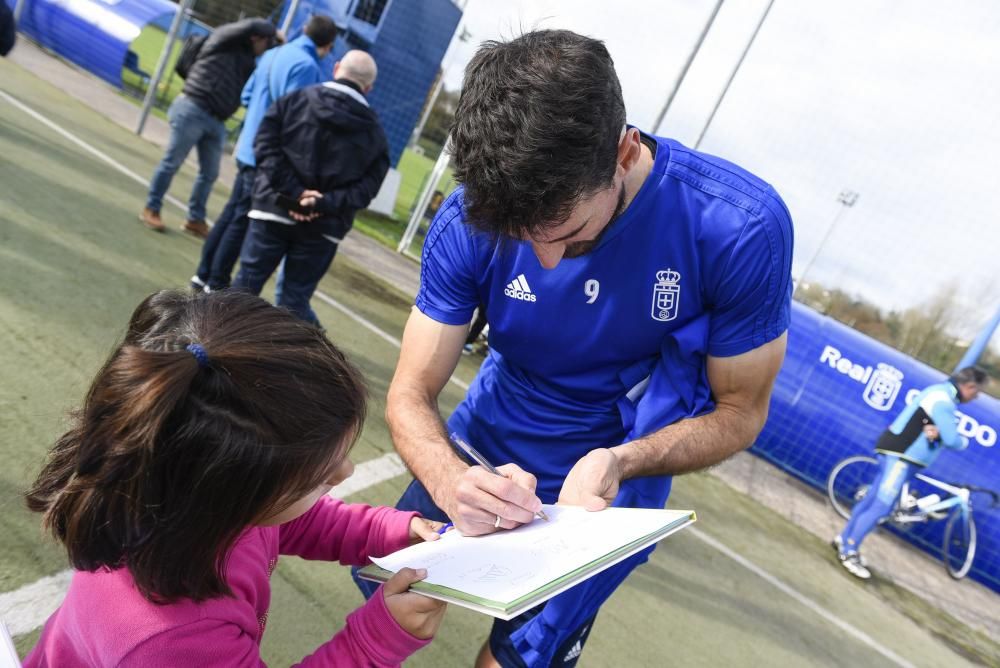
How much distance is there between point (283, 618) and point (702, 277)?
6.08 feet

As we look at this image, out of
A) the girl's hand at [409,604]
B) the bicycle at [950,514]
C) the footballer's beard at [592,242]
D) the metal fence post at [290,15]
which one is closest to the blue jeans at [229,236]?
the footballer's beard at [592,242]

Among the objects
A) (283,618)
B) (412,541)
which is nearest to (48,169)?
(283,618)

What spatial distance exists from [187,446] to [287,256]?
3.28 meters

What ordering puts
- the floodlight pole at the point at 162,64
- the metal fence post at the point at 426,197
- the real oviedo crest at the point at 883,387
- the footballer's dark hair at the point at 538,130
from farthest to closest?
the floodlight pole at the point at 162,64, the metal fence post at the point at 426,197, the real oviedo crest at the point at 883,387, the footballer's dark hair at the point at 538,130

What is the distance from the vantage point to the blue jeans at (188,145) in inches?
213

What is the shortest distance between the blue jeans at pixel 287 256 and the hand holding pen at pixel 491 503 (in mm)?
2829

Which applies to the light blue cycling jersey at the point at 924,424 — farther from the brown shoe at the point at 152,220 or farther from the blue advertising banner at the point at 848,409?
the brown shoe at the point at 152,220

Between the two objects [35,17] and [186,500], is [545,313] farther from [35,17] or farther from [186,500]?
[35,17]

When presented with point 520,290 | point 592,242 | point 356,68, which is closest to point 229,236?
point 356,68

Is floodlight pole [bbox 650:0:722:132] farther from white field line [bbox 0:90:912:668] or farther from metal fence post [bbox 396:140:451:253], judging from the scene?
white field line [bbox 0:90:912:668]

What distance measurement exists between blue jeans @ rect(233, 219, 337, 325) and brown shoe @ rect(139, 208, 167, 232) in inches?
77.8

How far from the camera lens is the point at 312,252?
13.4 feet

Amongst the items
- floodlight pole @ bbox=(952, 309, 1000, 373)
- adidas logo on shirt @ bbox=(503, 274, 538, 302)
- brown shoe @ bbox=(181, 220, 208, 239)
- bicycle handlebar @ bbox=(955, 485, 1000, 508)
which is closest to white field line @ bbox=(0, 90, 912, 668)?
brown shoe @ bbox=(181, 220, 208, 239)

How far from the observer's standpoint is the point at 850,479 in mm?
7180
